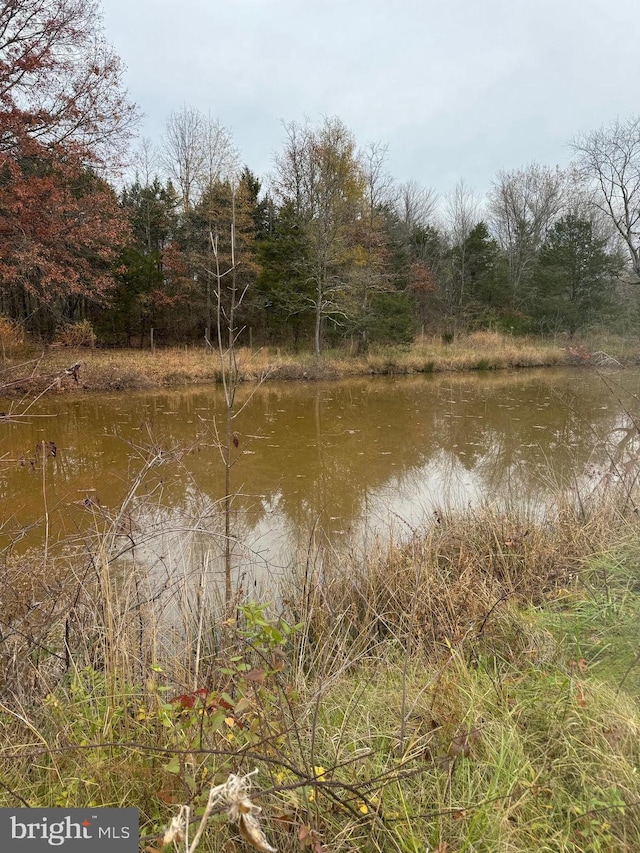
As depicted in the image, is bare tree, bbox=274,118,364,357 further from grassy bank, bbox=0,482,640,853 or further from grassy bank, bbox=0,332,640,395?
grassy bank, bbox=0,482,640,853

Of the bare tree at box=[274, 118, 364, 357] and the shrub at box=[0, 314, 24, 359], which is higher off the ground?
the bare tree at box=[274, 118, 364, 357]

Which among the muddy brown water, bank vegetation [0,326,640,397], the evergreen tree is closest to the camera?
the muddy brown water

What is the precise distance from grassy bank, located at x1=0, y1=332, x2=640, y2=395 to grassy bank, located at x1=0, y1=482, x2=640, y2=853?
32.2 feet

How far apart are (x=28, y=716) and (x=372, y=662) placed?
1.50 meters

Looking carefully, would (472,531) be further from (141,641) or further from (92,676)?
(92,676)

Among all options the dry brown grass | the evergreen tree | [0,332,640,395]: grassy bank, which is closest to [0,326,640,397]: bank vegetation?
[0,332,640,395]: grassy bank

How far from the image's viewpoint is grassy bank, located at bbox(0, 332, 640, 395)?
14516mm

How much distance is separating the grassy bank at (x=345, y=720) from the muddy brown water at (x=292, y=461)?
575 millimetres

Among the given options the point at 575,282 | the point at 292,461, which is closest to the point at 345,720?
the point at 292,461

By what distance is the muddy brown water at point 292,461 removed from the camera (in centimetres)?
412

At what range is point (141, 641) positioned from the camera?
6.91ft

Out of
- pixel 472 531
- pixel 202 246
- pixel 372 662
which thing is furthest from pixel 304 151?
pixel 372 662

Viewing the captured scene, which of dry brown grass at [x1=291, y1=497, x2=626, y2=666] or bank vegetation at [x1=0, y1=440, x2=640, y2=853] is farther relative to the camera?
dry brown grass at [x1=291, y1=497, x2=626, y2=666]

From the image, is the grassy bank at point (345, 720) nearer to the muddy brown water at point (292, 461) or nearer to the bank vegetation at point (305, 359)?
the muddy brown water at point (292, 461)
